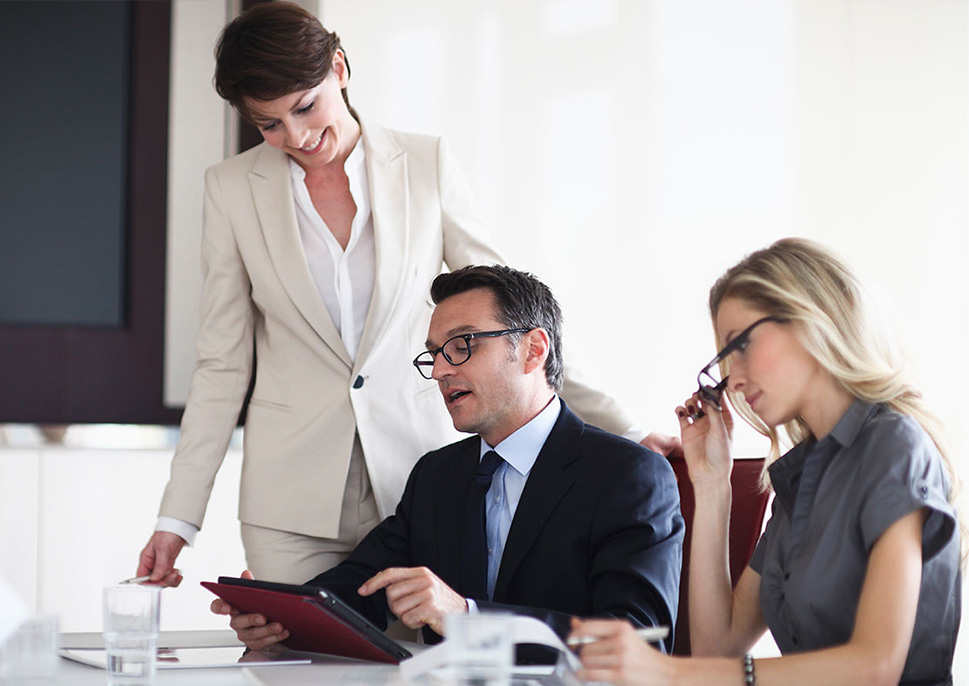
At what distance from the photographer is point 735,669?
1.33 meters

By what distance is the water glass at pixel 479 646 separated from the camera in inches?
42.4

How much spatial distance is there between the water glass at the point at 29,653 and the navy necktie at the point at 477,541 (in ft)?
2.47

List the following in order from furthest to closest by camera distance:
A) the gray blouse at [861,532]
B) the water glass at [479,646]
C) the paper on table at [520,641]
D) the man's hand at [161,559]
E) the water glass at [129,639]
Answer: the man's hand at [161,559]
the gray blouse at [861,532]
the water glass at [129,639]
the paper on table at [520,641]
the water glass at [479,646]

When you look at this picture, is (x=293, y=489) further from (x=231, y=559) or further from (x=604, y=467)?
(x=231, y=559)

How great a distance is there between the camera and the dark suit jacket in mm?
1762

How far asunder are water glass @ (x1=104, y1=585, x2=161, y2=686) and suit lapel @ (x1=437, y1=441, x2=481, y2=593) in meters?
0.66

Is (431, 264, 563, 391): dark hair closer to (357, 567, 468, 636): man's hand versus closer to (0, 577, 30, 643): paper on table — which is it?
(357, 567, 468, 636): man's hand

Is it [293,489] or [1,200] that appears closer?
[293,489]

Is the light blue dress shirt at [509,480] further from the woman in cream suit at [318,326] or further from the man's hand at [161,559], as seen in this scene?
→ the man's hand at [161,559]

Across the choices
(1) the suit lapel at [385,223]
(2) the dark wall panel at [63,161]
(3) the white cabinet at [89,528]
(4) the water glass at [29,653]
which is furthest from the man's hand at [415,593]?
(2) the dark wall panel at [63,161]

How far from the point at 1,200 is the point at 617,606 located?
2091 millimetres

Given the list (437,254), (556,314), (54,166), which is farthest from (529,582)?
(54,166)

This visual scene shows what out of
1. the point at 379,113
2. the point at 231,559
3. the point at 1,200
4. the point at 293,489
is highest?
the point at 379,113

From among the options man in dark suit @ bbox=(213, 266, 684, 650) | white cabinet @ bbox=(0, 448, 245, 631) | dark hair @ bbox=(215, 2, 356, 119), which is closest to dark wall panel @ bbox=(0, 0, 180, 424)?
white cabinet @ bbox=(0, 448, 245, 631)
